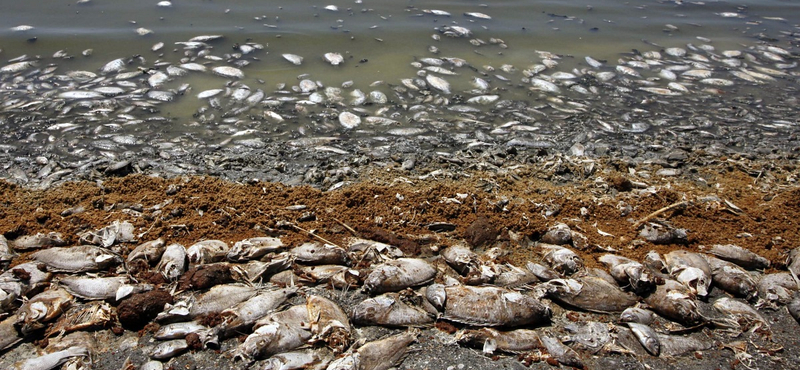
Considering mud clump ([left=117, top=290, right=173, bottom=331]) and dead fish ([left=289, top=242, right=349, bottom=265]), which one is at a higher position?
dead fish ([left=289, top=242, right=349, bottom=265])

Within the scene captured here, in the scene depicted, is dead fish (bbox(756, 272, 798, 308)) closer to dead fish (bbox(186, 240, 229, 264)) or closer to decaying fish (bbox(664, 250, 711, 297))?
decaying fish (bbox(664, 250, 711, 297))

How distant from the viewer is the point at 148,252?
13.2 ft

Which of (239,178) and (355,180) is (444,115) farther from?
(239,178)

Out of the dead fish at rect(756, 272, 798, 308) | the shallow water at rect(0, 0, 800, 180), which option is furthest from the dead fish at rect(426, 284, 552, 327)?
the shallow water at rect(0, 0, 800, 180)

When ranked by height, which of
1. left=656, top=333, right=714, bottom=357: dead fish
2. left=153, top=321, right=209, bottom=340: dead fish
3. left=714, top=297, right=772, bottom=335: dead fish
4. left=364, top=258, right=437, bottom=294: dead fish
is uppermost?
left=364, top=258, right=437, bottom=294: dead fish

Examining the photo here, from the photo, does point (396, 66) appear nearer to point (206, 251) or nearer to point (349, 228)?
point (349, 228)

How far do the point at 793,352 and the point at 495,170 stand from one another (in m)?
3.10

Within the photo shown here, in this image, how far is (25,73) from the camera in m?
8.12

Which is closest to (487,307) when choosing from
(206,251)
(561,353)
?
(561,353)

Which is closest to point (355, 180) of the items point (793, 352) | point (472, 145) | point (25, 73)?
point (472, 145)

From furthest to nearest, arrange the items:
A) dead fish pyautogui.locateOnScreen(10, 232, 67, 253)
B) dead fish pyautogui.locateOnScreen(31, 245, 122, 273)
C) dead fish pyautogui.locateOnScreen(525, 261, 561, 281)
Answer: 1. dead fish pyautogui.locateOnScreen(10, 232, 67, 253)
2. dead fish pyautogui.locateOnScreen(525, 261, 561, 281)
3. dead fish pyautogui.locateOnScreen(31, 245, 122, 273)

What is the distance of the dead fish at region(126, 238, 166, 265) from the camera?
3996 mm

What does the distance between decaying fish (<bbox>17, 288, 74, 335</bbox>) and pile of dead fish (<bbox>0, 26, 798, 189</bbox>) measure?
239 centimetres

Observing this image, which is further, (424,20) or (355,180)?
(424,20)
